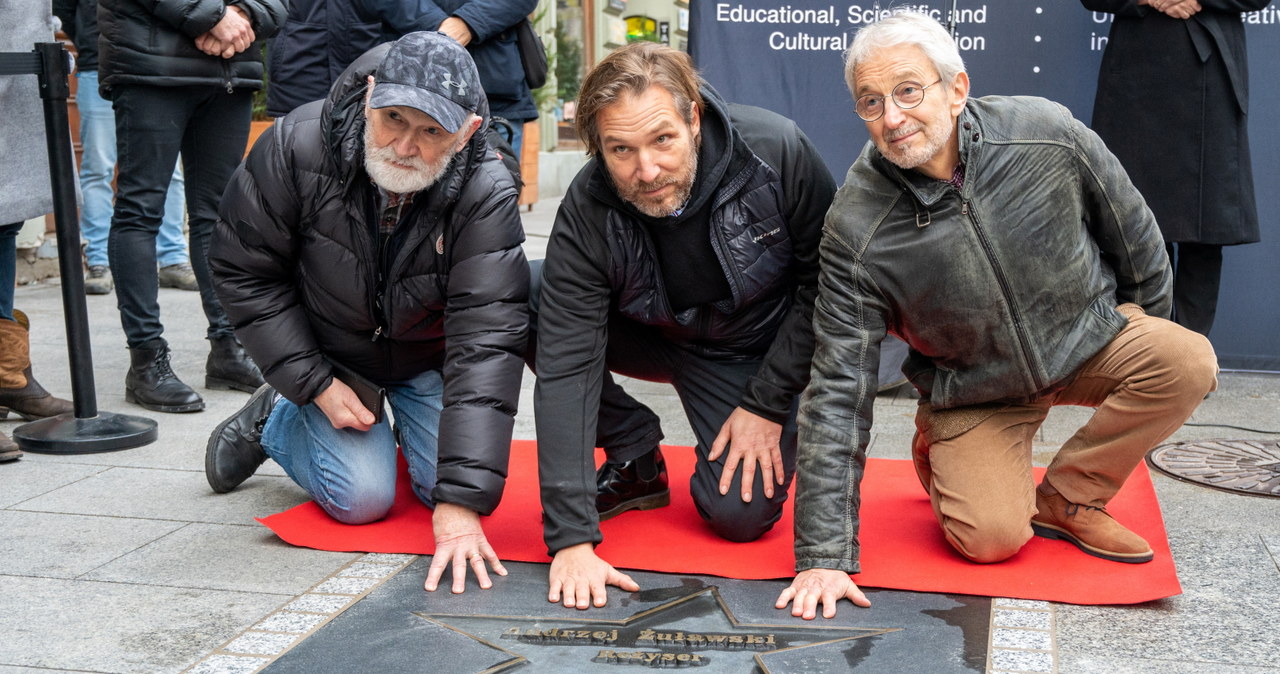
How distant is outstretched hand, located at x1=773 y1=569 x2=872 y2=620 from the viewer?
283 centimetres

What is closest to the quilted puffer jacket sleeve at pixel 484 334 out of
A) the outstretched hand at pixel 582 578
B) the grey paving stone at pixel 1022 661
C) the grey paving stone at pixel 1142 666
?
Answer: the outstretched hand at pixel 582 578

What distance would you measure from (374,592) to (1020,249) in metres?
1.72

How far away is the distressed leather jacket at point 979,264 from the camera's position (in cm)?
307

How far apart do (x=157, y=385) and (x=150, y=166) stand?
0.80 meters

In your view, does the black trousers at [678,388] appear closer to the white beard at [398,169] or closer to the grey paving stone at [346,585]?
the white beard at [398,169]

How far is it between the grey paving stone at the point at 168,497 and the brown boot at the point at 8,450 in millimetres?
322

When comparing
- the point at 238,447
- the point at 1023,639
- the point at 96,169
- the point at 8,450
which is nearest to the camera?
the point at 1023,639

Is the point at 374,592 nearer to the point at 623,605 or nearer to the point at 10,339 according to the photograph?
the point at 623,605

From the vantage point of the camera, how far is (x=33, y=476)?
399 centimetres

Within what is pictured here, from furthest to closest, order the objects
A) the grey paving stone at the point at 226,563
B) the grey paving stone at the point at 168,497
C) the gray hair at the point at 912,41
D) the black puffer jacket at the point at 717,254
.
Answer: the grey paving stone at the point at 168,497 < the black puffer jacket at the point at 717,254 < the grey paving stone at the point at 226,563 < the gray hair at the point at 912,41

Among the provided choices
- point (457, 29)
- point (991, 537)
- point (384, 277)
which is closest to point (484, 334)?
point (384, 277)

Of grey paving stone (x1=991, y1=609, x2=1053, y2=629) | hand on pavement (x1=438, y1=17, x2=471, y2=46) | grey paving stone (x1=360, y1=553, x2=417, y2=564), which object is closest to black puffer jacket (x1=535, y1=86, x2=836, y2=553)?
grey paving stone (x1=360, y1=553, x2=417, y2=564)

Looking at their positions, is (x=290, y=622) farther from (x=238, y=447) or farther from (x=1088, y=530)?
(x=1088, y=530)

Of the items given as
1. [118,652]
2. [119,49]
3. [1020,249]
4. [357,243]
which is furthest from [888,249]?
[119,49]
